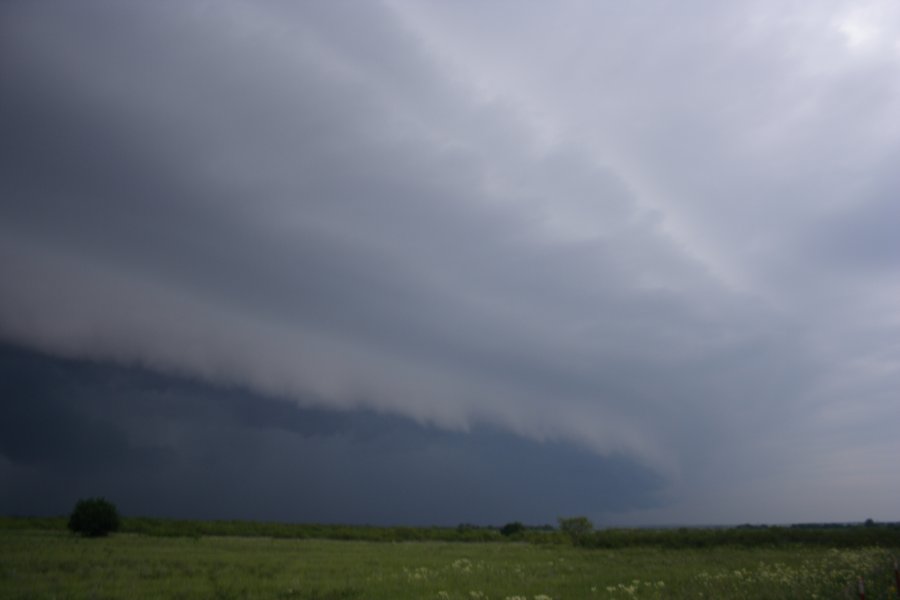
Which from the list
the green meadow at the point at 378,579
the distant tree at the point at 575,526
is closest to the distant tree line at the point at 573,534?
the distant tree at the point at 575,526

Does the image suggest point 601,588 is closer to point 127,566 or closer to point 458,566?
point 458,566

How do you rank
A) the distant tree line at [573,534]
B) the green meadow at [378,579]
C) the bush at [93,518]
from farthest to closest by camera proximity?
the distant tree line at [573,534] < the bush at [93,518] < the green meadow at [378,579]

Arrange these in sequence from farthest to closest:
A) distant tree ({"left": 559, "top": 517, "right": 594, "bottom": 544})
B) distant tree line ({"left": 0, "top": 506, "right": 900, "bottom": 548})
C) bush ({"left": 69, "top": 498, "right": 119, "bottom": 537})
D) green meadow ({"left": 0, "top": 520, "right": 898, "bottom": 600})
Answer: distant tree ({"left": 559, "top": 517, "right": 594, "bottom": 544})
distant tree line ({"left": 0, "top": 506, "right": 900, "bottom": 548})
bush ({"left": 69, "top": 498, "right": 119, "bottom": 537})
green meadow ({"left": 0, "top": 520, "right": 898, "bottom": 600})

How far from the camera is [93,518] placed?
5484 centimetres

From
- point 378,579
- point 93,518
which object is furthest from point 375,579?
point 93,518

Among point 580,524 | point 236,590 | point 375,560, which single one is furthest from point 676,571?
point 580,524

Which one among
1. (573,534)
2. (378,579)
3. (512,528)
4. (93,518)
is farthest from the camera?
(512,528)

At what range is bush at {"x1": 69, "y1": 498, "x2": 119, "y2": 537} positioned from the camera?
54.2 metres

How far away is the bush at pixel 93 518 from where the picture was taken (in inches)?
2136

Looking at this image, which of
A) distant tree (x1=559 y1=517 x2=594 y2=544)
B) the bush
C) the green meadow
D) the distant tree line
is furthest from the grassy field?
distant tree (x1=559 y1=517 x2=594 y2=544)

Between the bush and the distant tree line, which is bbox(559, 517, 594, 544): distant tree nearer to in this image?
the distant tree line

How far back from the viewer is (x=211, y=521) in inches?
3413

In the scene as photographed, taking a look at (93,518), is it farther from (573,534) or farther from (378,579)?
(573,534)

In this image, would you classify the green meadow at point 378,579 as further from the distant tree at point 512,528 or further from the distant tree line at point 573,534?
the distant tree at point 512,528
